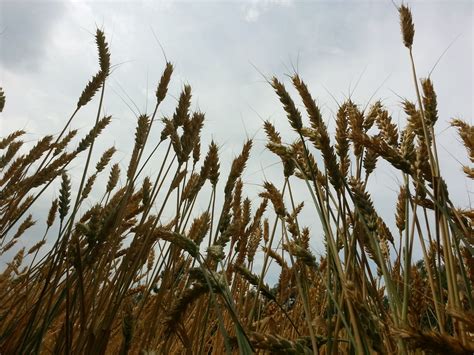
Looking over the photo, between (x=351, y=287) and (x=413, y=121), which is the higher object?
(x=413, y=121)

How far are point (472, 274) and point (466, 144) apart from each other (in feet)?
1.85

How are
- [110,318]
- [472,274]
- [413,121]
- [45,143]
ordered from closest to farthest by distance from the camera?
1. [110,318]
2. [472,274]
3. [413,121]
4. [45,143]

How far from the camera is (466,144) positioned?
1527 mm

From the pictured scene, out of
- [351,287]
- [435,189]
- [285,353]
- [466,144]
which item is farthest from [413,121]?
[285,353]

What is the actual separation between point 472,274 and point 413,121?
0.60m

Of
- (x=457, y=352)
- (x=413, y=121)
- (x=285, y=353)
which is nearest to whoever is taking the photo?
(x=457, y=352)

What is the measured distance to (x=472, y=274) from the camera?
1.19 meters

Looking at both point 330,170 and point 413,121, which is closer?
point 330,170

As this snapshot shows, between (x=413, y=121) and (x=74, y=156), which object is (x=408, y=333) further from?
(x=74, y=156)

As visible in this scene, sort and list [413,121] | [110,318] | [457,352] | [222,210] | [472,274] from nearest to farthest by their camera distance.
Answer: [457,352] < [110,318] < [472,274] < [413,121] < [222,210]

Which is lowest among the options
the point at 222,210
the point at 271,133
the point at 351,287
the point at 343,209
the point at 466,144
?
the point at 351,287

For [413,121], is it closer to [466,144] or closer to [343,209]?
[466,144]

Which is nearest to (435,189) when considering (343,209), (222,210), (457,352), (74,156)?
(343,209)

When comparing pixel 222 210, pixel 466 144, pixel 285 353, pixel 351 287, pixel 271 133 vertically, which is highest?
pixel 271 133
